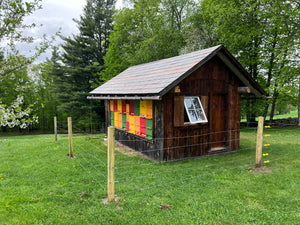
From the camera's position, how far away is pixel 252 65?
1869cm

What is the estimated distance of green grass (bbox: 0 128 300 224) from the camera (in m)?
4.01

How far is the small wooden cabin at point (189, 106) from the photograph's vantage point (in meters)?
7.62

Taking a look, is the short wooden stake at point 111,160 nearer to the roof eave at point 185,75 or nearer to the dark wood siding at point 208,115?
the roof eave at point 185,75

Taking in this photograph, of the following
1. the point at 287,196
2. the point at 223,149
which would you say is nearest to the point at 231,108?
the point at 223,149

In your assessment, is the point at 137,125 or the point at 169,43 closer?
the point at 137,125

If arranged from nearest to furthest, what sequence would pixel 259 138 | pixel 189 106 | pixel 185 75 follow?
pixel 259 138
pixel 185 75
pixel 189 106

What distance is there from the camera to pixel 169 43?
2270 cm

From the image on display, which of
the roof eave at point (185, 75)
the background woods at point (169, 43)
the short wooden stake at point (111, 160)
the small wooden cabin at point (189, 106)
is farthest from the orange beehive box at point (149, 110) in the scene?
the background woods at point (169, 43)

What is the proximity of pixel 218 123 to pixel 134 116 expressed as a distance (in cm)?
383

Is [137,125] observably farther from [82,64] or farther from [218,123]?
[82,64]

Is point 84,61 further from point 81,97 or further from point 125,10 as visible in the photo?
point 125,10

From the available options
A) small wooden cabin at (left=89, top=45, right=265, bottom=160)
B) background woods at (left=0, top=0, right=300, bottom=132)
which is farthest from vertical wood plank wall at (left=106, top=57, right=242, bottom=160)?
background woods at (left=0, top=0, right=300, bottom=132)

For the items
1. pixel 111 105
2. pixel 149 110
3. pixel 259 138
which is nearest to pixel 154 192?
pixel 149 110

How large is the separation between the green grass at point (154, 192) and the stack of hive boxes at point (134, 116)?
1.45 metres
